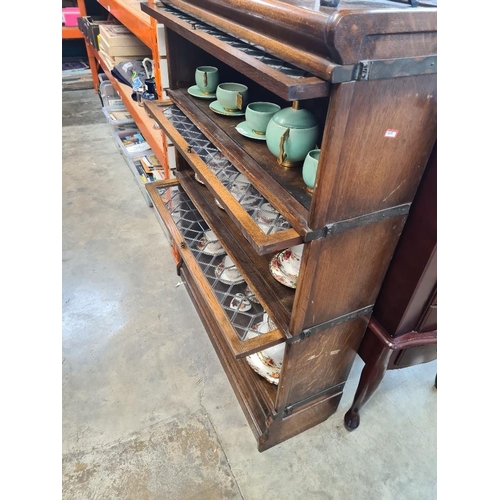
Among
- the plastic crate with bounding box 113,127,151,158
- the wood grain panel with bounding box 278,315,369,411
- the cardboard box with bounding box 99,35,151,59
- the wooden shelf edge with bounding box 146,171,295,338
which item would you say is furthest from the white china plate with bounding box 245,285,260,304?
the cardboard box with bounding box 99,35,151,59

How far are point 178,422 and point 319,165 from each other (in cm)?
115

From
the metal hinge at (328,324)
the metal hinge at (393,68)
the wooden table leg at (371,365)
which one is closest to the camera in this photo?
the metal hinge at (393,68)

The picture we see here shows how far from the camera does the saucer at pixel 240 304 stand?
1.18 metres

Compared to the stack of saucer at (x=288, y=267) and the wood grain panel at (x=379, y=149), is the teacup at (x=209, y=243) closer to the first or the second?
the stack of saucer at (x=288, y=267)

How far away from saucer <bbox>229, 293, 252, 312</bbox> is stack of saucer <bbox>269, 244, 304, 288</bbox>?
0.59 ft

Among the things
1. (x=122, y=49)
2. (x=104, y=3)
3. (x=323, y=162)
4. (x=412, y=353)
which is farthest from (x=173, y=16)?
(x=104, y=3)

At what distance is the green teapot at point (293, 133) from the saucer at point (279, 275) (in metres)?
0.31

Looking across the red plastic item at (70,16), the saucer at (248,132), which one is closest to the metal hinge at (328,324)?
the saucer at (248,132)

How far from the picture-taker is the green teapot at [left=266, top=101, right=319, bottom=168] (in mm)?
866

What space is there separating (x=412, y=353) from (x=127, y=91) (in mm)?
2261

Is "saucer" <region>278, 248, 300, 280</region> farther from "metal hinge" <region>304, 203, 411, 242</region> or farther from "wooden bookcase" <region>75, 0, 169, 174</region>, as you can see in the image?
"wooden bookcase" <region>75, 0, 169, 174</region>

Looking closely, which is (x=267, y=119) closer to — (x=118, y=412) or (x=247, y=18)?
(x=247, y=18)

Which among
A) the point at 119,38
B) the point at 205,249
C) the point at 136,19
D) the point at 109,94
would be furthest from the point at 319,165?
the point at 109,94

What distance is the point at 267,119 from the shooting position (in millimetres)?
1010
